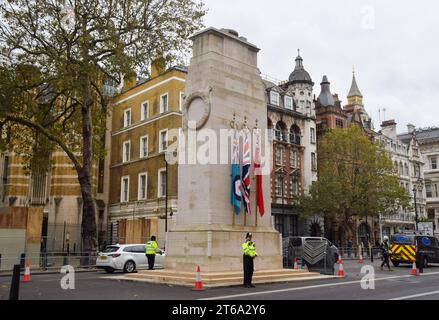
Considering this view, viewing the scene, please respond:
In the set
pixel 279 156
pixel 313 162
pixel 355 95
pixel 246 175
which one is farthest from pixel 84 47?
pixel 355 95

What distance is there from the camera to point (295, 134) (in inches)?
1965

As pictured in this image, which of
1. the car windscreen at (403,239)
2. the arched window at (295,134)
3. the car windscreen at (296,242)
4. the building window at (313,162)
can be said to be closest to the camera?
the car windscreen at (403,239)

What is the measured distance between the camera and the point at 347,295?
1236cm

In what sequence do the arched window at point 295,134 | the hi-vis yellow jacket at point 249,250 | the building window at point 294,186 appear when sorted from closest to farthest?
the hi-vis yellow jacket at point 249,250 < the building window at point 294,186 < the arched window at point 295,134

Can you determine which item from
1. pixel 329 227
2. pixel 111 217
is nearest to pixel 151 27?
pixel 111 217

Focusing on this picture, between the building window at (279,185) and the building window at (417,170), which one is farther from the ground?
the building window at (417,170)

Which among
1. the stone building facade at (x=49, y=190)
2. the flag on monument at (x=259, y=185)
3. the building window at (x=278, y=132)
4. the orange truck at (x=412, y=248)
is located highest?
the building window at (x=278, y=132)

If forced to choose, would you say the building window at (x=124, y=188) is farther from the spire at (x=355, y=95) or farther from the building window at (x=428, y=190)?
the building window at (x=428, y=190)

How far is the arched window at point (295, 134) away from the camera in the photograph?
49347 mm

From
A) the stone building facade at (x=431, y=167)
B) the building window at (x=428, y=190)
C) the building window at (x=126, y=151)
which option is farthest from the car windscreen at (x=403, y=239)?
the building window at (x=428, y=190)

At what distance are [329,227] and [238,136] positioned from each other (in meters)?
36.8

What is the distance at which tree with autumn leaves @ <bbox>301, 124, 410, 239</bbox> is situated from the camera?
43.2m

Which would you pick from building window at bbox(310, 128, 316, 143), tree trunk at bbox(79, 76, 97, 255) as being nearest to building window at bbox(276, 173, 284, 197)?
building window at bbox(310, 128, 316, 143)
